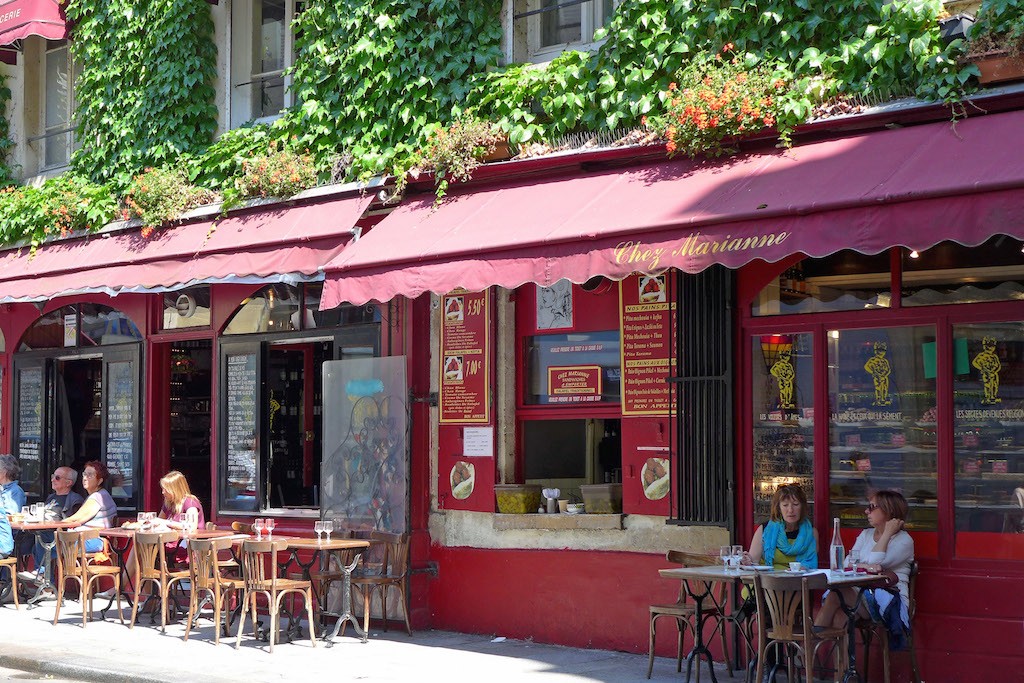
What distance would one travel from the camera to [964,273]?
28.7 ft

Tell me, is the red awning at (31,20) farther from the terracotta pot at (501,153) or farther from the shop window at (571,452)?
the shop window at (571,452)

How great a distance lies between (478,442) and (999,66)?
5211 millimetres

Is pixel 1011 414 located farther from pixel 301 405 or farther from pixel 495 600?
pixel 301 405

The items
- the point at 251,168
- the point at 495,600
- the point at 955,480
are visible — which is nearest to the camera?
the point at 955,480

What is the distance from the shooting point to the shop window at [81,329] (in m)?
15.1

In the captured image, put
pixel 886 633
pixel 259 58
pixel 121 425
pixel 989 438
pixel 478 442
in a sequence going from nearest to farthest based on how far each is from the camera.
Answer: pixel 886 633 < pixel 989 438 < pixel 478 442 < pixel 259 58 < pixel 121 425

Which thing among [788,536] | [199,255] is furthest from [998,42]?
[199,255]

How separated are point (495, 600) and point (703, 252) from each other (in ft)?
13.5

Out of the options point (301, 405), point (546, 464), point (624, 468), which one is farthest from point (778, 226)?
point (301, 405)

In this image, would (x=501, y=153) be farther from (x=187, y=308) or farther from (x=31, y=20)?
(x=31, y=20)

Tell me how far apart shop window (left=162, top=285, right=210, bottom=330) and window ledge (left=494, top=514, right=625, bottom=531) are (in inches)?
178

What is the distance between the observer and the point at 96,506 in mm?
13156

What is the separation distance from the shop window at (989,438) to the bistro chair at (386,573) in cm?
468

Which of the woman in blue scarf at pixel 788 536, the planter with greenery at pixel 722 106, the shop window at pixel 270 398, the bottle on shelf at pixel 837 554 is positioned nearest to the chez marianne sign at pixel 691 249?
the planter with greenery at pixel 722 106
